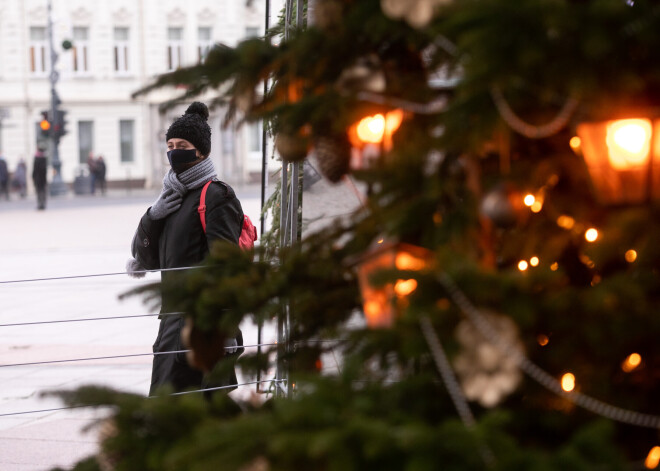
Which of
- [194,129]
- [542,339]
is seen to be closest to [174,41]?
[194,129]

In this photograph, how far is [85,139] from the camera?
3781 cm

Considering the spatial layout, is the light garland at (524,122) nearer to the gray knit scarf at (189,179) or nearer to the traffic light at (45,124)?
the gray knit scarf at (189,179)

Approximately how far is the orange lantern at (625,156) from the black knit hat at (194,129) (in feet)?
10.1

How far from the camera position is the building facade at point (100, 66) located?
36.1 meters

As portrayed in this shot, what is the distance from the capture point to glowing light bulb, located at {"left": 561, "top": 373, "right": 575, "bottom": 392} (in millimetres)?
1678

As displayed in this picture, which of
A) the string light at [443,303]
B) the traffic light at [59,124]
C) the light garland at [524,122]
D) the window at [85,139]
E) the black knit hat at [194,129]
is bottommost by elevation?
the window at [85,139]

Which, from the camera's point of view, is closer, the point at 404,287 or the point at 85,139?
the point at 404,287

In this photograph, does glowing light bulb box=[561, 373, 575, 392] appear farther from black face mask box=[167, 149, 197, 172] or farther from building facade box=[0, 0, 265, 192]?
building facade box=[0, 0, 265, 192]

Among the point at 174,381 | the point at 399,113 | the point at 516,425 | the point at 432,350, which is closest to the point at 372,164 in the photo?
the point at 399,113

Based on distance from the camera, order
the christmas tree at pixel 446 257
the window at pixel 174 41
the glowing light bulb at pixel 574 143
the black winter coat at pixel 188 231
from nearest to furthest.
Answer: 1. the christmas tree at pixel 446 257
2. the glowing light bulb at pixel 574 143
3. the black winter coat at pixel 188 231
4. the window at pixel 174 41

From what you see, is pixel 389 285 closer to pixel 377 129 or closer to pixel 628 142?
pixel 377 129

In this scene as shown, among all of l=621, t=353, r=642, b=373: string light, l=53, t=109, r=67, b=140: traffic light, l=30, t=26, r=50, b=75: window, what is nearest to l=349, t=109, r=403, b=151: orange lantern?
l=621, t=353, r=642, b=373: string light

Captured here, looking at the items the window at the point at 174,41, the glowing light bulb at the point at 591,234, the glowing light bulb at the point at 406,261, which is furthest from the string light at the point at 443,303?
the window at the point at 174,41

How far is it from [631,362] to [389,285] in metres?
0.50
